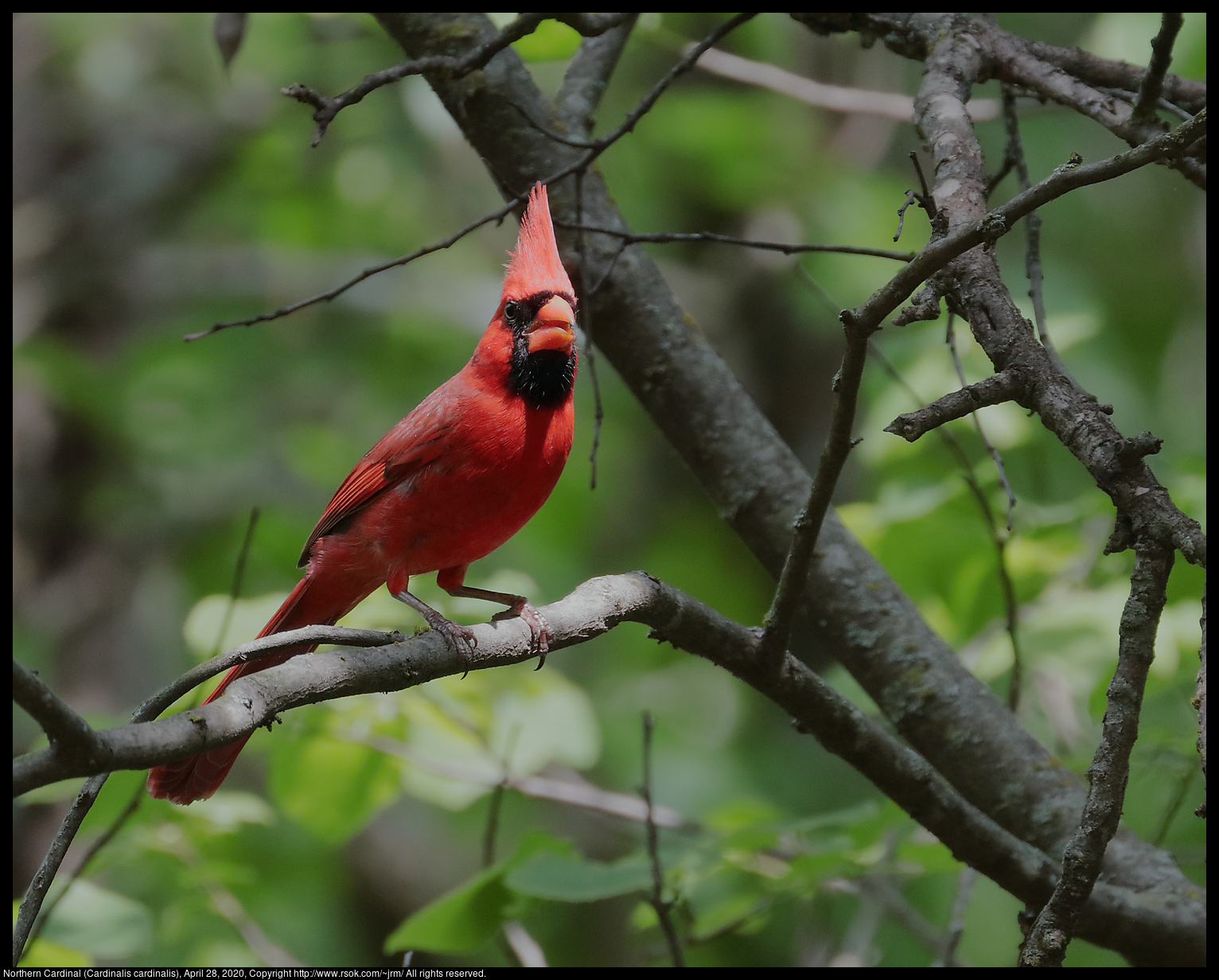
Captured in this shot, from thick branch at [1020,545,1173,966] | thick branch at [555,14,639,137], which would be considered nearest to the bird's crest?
thick branch at [555,14,639,137]

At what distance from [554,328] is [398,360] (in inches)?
194

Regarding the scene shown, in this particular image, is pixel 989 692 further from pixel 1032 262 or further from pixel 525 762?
pixel 525 762

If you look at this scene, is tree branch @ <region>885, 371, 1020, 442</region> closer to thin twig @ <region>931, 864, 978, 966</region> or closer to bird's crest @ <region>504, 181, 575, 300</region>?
bird's crest @ <region>504, 181, 575, 300</region>

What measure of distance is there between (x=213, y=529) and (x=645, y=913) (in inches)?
168

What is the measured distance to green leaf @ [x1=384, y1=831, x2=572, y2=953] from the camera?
112 inches

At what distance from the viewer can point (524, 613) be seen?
7.04ft

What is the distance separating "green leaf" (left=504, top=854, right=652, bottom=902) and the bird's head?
115 centimetres

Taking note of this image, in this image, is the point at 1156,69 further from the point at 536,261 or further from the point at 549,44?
the point at 549,44

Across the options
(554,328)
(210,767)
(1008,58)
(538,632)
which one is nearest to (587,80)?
(554,328)

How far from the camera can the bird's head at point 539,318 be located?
2713mm

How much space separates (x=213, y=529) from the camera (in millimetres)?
6543

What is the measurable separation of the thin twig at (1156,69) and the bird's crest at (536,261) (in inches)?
50.2

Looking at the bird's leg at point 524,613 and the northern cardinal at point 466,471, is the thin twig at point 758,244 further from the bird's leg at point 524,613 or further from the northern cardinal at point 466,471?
the bird's leg at point 524,613

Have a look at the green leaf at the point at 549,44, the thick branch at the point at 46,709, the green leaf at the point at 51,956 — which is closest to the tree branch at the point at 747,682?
the thick branch at the point at 46,709
